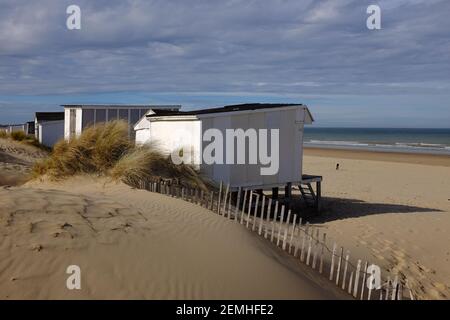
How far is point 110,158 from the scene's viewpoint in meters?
15.3

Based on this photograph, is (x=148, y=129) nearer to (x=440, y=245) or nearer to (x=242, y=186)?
(x=242, y=186)

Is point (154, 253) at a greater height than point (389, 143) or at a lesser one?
greater

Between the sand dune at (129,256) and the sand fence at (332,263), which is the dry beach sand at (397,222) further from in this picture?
the sand dune at (129,256)

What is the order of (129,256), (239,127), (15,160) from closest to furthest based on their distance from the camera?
(129,256) < (239,127) < (15,160)

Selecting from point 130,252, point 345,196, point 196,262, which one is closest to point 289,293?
point 196,262

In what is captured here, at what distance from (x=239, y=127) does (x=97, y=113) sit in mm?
14270

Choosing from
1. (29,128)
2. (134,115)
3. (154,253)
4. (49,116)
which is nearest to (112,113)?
(134,115)

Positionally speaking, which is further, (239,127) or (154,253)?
(239,127)

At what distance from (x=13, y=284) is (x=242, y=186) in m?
11.4

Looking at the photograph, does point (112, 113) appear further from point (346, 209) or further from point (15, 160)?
point (346, 209)

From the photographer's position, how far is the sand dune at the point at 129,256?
5.92 metres

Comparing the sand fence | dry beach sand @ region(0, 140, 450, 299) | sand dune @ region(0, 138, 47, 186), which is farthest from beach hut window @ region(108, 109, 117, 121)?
the sand fence

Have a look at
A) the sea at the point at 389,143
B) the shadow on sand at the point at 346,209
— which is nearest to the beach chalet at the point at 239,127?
the shadow on sand at the point at 346,209

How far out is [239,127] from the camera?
1652 cm
